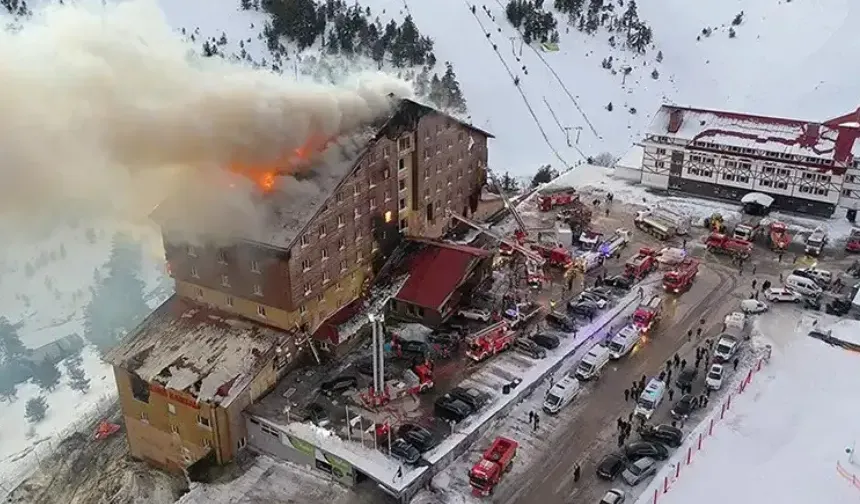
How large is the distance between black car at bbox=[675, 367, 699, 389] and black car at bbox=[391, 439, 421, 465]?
14161 millimetres

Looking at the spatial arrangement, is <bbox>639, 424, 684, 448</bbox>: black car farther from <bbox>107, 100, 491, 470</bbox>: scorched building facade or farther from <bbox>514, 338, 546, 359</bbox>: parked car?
<bbox>107, 100, 491, 470</bbox>: scorched building facade

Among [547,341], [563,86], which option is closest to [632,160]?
[547,341]

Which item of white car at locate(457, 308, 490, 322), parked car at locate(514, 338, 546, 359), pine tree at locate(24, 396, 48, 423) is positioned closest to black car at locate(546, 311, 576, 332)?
parked car at locate(514, 338, 546, 359)

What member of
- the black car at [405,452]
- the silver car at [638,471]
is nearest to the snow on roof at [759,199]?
the silver car at [638,471]

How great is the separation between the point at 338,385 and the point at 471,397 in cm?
643

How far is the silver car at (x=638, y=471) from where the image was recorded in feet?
108

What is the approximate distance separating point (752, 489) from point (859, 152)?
35339mm

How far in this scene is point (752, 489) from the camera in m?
32.5

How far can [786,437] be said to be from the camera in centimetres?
3588

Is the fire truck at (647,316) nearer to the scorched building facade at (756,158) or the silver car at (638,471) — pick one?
the silver car at (638,471)

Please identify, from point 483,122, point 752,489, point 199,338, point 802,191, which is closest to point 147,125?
point 199,338

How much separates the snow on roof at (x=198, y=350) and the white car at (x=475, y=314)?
1013cm

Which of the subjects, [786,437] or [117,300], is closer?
[786,437]

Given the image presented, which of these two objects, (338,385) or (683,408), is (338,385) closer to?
(338,385)
